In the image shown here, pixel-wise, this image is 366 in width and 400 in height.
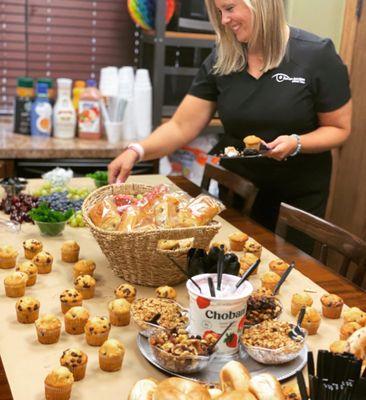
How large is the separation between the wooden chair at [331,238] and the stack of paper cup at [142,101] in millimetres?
1466

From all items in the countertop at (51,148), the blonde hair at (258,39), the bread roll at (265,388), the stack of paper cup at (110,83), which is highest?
the blonde hair at (258,39)

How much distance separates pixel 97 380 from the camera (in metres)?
1.08

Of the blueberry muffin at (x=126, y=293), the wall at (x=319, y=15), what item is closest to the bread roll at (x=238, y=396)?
the blueberry muffin at (x=126, y=293)

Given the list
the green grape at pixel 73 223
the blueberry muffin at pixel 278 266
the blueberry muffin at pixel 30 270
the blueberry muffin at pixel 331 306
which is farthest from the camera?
the green grape at pixel 73 223

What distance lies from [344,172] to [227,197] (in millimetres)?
1099

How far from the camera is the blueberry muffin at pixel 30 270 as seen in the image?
1.44 metres

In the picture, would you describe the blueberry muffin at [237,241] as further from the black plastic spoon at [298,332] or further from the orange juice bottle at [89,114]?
the orange juice bottle at [89,114]

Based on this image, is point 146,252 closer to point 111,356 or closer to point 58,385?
point 111,356

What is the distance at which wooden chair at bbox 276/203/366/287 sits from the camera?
168 centimetres

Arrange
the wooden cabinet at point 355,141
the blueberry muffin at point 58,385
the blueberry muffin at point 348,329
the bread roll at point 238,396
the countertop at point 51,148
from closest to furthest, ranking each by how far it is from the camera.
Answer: the bread roll at point 238,396 → the blueberry muffin at point 58,385 → the blueberry muffin at point 348,329 → the countertop at point 51,148 → the wooden cabinet at point 355,141

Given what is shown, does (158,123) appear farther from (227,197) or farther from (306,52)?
(306,52)

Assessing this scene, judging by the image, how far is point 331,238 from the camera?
1.79m

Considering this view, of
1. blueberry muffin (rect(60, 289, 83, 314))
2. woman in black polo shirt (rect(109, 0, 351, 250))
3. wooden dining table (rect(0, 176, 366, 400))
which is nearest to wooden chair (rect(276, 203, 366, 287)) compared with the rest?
wooden dining table (rect(0, 176, 366, 400))

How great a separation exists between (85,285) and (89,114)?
6.50ft
